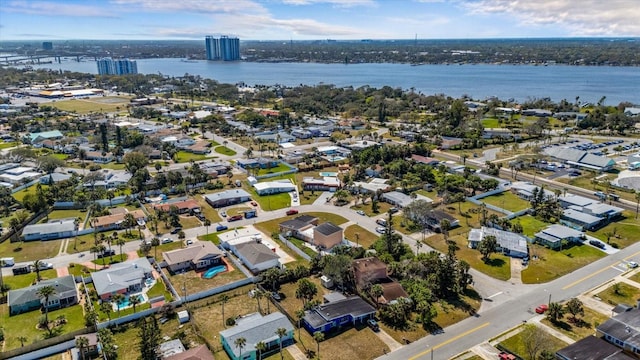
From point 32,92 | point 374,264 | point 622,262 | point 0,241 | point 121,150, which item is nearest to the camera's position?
point 374,264

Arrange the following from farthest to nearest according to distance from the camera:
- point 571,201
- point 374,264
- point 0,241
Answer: point 571,201, point 0,241, point 374,264

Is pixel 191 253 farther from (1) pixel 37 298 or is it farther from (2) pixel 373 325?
(2) pixel 373 325

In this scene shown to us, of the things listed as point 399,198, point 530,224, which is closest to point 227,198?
point 399,198

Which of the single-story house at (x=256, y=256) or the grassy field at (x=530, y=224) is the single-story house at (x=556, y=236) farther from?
the single-story house at (x=256, y=256)

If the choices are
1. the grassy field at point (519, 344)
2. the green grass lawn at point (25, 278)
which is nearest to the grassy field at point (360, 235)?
the grassy field at point (519, 344)

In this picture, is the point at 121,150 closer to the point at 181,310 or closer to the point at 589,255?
the point at 181,310

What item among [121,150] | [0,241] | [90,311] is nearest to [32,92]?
[121,150]

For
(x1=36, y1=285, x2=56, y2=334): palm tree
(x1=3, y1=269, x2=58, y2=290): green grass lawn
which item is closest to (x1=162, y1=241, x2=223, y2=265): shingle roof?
(x1=36, y1=285, x2=56, y2=334): palm tree
